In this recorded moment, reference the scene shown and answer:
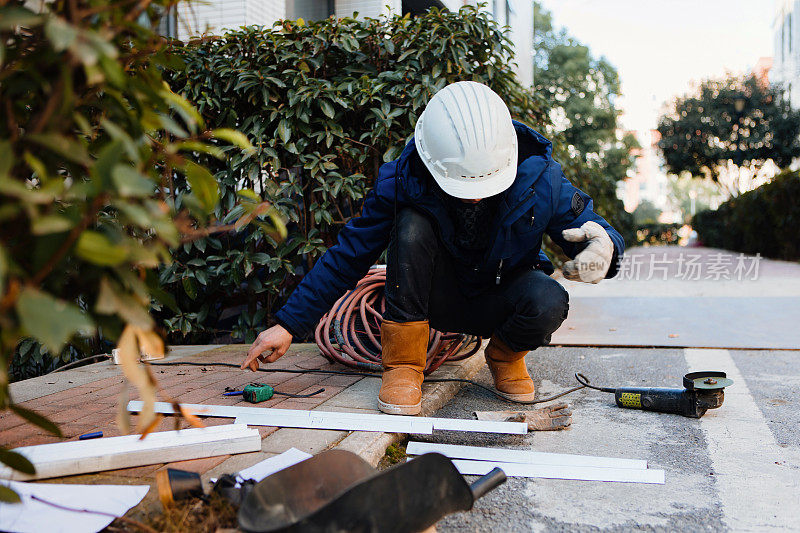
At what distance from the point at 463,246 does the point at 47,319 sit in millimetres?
1857

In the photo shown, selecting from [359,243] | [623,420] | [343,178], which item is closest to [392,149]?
[343,178]

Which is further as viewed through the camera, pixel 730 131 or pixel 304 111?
pixel 730 131

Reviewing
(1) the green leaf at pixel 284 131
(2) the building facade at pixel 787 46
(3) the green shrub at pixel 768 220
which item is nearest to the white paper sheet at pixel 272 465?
(1) the green leaf at pixel 284 131

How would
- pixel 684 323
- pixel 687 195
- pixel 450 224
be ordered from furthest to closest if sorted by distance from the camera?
1. pixel 687 195
2. pixel 684 323
3. pixel 450 224

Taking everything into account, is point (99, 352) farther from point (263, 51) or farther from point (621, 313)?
point (621, 313)

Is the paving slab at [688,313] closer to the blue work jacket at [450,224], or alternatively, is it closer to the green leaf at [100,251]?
the blue work jacket at [450,224]

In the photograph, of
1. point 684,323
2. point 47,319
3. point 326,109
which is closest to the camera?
point 47,319

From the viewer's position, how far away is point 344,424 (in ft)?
6.76

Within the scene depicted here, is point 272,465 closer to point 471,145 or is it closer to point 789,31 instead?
point 471,145

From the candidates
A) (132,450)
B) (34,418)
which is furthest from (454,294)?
(34,418)

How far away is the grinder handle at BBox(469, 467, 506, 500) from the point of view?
4.52 ft

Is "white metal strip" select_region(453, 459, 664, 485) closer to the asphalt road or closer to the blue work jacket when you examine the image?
the asphalt road

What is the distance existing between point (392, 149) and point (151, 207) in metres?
2.78

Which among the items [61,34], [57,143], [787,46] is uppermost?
[787,46]
